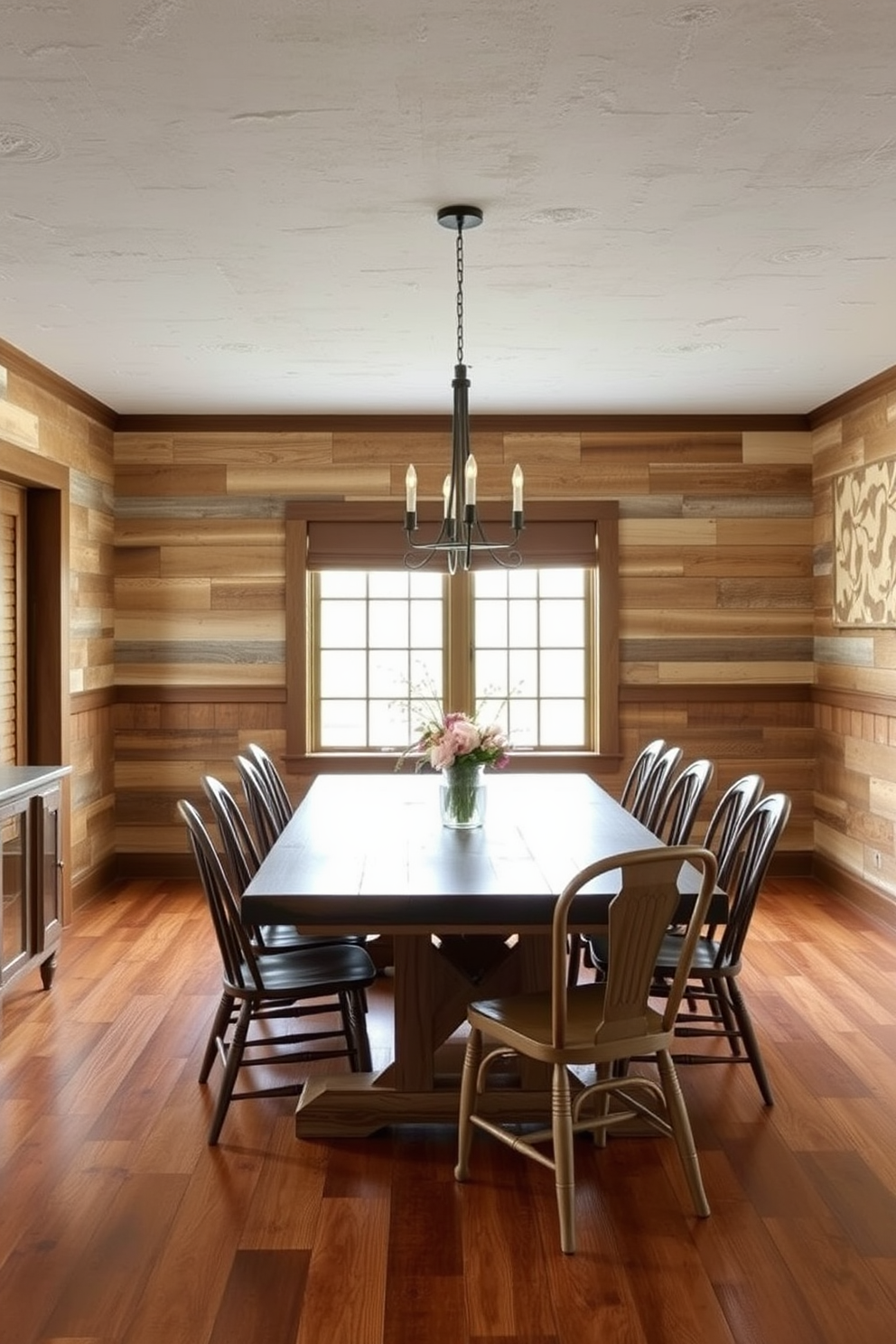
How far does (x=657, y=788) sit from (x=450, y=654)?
2.35 meters

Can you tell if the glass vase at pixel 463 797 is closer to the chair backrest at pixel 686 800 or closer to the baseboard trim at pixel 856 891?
the chair backrest at pixel 686 800

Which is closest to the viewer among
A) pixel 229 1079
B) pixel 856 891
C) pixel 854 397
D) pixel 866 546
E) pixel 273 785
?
pixel 229 1079

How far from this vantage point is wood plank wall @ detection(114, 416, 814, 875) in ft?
23.2

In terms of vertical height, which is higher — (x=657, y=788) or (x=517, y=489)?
(x=517, y=489)

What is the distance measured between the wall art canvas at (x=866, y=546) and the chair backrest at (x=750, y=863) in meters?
2.48

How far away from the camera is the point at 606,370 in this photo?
5895mm

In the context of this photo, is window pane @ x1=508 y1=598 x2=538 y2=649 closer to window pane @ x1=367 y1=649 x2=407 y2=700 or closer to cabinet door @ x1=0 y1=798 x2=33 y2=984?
window pane @ x1=367 y1=649 x2=407 y2=700

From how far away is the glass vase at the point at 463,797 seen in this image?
4211 millimetres

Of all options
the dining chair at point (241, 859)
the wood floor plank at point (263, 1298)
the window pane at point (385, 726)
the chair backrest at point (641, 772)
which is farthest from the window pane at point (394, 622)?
the wood floor plank at point (263, 1298)

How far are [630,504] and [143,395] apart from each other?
271cm

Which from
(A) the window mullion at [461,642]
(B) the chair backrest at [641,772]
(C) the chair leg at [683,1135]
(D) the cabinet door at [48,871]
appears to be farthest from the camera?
(A) the window mullion at [461,642]

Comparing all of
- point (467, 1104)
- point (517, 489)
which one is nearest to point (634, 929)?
point (467, 1104)

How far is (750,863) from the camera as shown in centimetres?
380

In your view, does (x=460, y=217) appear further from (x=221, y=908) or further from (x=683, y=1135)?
(x=683, y=1135)
